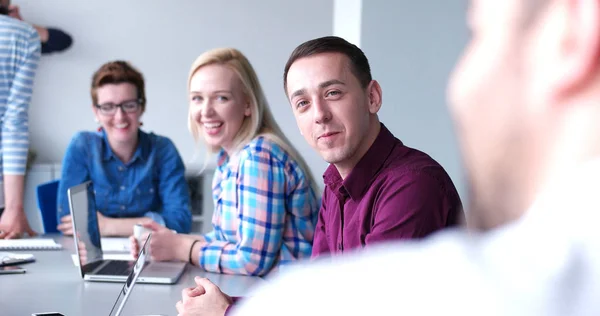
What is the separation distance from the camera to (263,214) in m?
2.02

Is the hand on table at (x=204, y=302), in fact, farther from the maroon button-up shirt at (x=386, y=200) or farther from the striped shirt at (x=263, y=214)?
the striped shirt at (x=263, y=214)

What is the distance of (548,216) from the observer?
31cm

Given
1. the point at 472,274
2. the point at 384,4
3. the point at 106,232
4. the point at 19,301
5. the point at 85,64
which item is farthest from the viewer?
the point at 85,64

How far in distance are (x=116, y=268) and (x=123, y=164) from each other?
3.52 ft

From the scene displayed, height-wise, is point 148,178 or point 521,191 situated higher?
point 521,191

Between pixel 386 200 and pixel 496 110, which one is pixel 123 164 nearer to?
pixel 386 200

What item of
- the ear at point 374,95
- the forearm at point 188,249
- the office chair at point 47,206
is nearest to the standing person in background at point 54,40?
the office chair at point 47,206

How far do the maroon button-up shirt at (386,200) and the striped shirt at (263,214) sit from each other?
0.22 metres

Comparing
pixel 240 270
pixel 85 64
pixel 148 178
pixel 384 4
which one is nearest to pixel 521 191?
pixel 240 270

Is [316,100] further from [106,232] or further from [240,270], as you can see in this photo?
[106,232]

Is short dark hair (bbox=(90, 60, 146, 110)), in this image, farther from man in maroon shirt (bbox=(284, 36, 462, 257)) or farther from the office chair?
man in maroon shirt (bbox=(284, 36, 462, 257))

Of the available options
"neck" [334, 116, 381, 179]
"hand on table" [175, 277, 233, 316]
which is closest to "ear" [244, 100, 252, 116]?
"neck" [334, 116, 381, 179]

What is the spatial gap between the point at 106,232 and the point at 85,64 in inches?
113

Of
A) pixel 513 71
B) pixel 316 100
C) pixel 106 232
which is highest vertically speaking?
pixel 513 71
